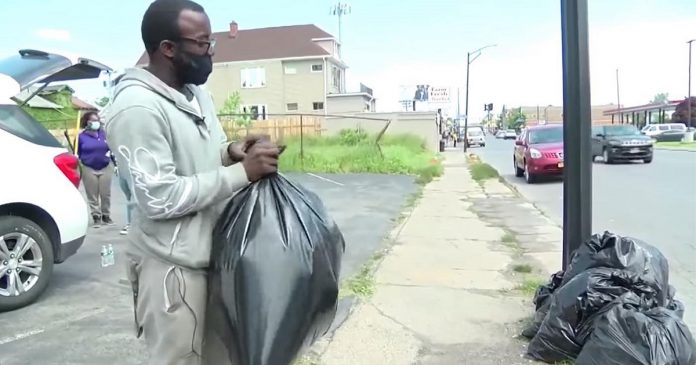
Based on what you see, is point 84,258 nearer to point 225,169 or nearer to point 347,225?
point 347,225

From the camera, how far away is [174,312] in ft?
5.98

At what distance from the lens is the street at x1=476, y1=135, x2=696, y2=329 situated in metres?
6.32

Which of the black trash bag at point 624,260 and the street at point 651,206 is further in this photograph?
the street at point 651,206

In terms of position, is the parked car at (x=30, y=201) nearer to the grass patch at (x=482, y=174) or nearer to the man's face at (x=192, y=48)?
the man's face at (x=192, y=48)

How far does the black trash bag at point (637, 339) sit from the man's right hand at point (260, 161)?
2.14m

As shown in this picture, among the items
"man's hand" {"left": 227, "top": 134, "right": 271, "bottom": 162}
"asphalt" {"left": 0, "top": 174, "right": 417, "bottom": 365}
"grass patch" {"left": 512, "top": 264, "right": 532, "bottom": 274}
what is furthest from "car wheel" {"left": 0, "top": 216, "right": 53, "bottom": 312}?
"grass patch" {"left": 512, "top": 264, "right": 532, "bottom": 274}

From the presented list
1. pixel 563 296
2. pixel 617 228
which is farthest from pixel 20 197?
pixel 617 228

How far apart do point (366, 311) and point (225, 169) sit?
3.07m

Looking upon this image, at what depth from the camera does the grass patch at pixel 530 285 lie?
5113 mm

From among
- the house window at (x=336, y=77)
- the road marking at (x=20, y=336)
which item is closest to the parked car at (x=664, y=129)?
the house window at (x=336, y=77)

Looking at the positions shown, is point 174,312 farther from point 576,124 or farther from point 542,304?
point 576,124

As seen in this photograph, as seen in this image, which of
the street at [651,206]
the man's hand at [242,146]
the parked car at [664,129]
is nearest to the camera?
the man's hand at [242,146]

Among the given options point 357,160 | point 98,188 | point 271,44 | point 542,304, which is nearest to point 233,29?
point 271,44

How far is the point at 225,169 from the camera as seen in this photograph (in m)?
1.80
